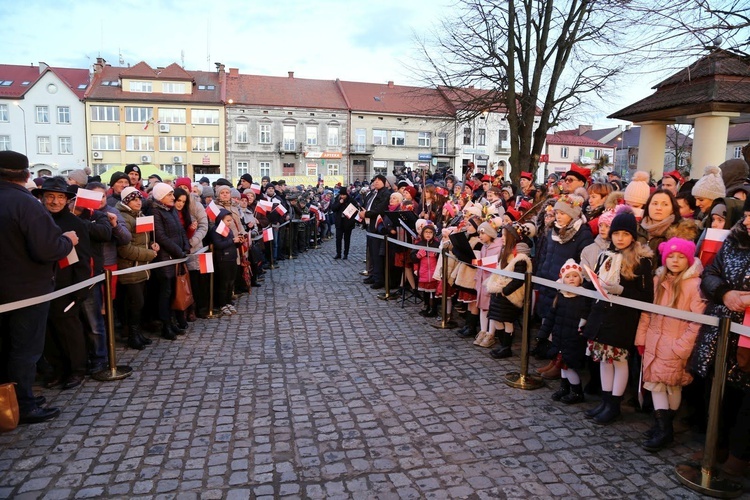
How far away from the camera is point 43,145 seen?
53281mm

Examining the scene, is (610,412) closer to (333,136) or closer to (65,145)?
(333,136)

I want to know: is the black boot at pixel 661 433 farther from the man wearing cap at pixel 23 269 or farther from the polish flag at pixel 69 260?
the polish flag at pixel 69 260

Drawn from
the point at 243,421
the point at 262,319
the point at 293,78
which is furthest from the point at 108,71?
the point at 243,421

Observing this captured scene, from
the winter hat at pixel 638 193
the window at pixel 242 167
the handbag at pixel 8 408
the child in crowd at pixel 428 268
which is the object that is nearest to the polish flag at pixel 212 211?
the child in crowd at pixel 428 268

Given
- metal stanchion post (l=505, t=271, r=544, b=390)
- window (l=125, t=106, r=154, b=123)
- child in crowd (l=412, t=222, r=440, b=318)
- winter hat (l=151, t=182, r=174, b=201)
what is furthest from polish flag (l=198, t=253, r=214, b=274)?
window (l=125, t=106, r=154, b=123)

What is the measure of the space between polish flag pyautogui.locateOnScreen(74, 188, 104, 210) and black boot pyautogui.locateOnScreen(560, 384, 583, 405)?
5.34 metres

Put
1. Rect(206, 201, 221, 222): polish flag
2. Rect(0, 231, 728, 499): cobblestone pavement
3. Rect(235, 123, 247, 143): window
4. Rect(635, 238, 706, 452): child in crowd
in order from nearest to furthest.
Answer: Rect(0, 231, 728, 499): cobblestone pavement
Rect(635, 238, 706, 452): child in crowd
Rect(206, 201, 221, 222): polish flag
Rect(235, 123, 247, 143): window

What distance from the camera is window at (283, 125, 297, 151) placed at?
5644cm

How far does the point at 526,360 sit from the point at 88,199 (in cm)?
507

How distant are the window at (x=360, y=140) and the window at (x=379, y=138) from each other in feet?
3.39

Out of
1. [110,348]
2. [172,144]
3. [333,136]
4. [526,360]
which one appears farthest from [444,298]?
[172,144]

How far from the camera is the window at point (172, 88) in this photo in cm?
5447

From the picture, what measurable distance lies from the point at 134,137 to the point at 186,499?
56534mm

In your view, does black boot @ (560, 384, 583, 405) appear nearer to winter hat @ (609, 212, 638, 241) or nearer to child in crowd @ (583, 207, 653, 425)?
child in crowd @ (583, 207, 653, 425)
